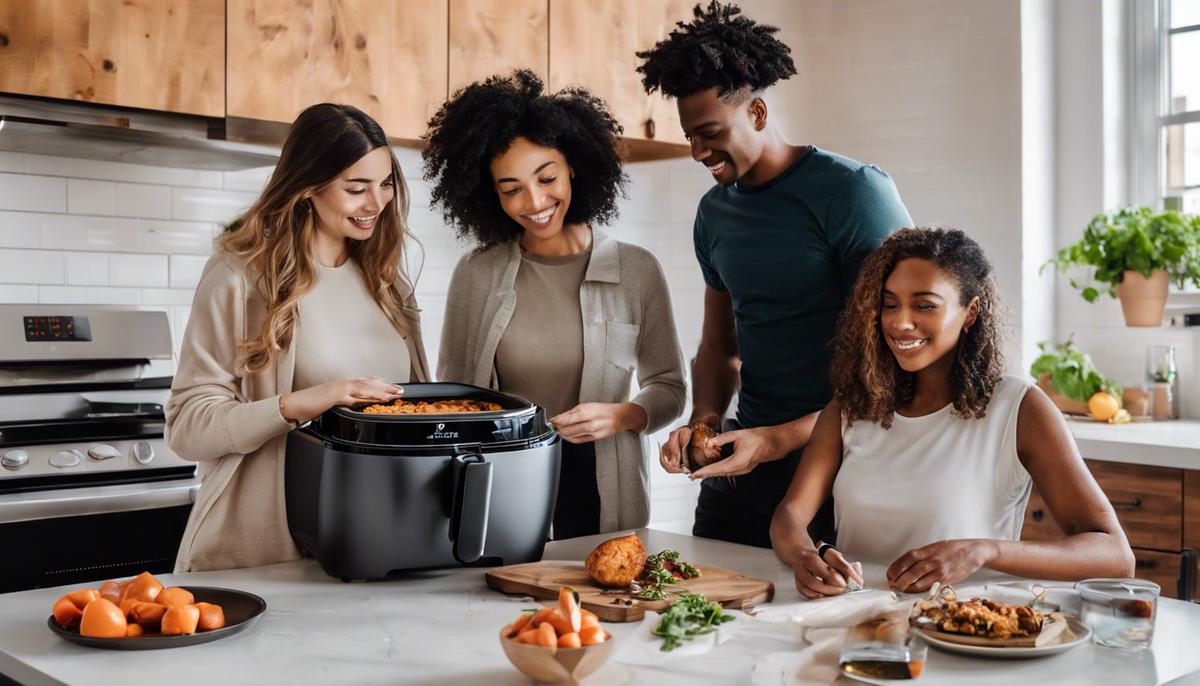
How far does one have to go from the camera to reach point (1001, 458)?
6.07ft

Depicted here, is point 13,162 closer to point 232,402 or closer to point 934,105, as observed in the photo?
point 232,402

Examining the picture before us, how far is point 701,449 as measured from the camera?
6.41ft

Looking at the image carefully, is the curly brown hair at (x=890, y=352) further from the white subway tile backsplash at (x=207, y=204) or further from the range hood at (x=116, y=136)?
the white subway tile backsplash at (x=207, y=204)

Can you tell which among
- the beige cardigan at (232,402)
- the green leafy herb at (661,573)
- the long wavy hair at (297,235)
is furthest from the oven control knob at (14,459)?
the green leafy herb at (661,573)

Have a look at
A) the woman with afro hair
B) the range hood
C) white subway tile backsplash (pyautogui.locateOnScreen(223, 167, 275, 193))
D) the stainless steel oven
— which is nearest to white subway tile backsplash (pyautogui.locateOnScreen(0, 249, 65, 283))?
the stainless steel oven

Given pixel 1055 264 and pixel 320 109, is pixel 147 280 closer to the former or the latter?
pixel 320 109

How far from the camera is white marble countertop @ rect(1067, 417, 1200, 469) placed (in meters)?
3.11

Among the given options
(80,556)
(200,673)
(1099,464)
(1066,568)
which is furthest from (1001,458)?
(80,556)

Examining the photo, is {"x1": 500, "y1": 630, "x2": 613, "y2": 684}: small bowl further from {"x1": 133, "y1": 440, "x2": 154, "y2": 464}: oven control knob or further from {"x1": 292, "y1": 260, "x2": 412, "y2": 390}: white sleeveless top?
{"x1": 133, "y1": 440, "x2": 154, "y2": 464}: oven control knob

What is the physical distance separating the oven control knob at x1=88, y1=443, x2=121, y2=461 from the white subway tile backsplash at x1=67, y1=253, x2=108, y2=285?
0.50 meters

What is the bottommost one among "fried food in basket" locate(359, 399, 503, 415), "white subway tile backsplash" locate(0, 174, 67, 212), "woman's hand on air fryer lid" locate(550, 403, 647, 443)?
"woman's hand on air fryer lid" locate(550, 403, 647, 443)

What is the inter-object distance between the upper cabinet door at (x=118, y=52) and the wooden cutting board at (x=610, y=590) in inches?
62.8

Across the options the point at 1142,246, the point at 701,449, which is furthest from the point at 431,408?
the point at 1142,246

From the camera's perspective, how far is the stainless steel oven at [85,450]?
8.39ft
